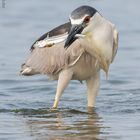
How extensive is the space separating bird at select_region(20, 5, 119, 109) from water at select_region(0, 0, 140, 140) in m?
0.44

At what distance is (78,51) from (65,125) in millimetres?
1221

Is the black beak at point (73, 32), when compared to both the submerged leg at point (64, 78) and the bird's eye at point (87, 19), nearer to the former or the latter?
the bird's eye at point (87, 19)

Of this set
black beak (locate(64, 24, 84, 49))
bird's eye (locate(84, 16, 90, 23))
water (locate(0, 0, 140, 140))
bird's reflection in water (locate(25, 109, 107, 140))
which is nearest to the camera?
bird's reflection in water (locate(25, 109, 107, 140))

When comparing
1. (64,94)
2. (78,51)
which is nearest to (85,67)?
(78,51)

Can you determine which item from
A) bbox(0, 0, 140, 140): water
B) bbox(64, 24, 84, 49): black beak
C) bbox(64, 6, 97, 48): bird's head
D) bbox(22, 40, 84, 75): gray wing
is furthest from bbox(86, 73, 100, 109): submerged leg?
bbox(64, 24, 84, 49): black beak

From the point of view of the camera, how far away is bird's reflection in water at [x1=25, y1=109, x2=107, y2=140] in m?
9.77

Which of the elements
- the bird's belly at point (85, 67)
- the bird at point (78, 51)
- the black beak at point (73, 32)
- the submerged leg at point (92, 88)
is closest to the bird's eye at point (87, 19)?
the bird at point (78, 51)

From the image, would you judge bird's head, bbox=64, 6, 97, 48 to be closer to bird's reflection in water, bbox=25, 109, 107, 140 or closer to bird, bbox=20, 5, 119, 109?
bird, bbox=20, 5, 119, 109

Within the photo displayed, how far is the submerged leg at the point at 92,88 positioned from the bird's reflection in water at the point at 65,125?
30 cm

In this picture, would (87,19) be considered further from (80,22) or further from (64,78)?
(64,78)

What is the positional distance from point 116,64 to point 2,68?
1.97 m

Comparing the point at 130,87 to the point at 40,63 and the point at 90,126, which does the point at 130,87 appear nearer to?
the point at 40,63

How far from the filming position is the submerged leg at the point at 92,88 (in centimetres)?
1175

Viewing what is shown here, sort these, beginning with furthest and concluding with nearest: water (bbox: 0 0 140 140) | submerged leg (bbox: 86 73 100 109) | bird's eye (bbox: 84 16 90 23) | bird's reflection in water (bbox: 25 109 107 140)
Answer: submerged leg (bbox: 86 73 100 109) < bird's eye (bbox: 84 16 90 23) < water (bbox: 0 0 140 140) < bird's reflection in water (bbox: 25 109 107 140)
